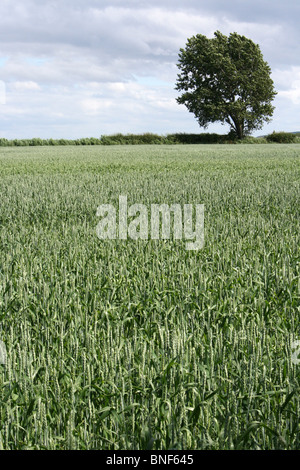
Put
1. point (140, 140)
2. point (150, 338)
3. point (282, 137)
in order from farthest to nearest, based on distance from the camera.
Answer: point (282, 137)
point (140, 140)
point (150, 338)

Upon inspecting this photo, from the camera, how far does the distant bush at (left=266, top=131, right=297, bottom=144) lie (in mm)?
64500

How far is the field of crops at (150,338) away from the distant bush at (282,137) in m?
58.7

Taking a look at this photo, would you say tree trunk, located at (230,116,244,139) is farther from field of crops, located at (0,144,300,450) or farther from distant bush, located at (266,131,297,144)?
field of crops, located at (0,144,300,450)

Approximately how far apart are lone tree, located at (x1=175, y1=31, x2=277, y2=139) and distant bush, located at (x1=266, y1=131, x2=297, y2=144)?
7.11 feet

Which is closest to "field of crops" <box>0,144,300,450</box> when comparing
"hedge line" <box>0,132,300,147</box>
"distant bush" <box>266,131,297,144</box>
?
"hedge line" <box>0,132,300,147</box>

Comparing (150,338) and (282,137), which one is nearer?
(150,338)

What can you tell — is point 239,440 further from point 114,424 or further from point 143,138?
point 143,138

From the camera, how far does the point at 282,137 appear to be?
2554 inches

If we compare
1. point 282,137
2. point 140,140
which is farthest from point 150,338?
point 282,137

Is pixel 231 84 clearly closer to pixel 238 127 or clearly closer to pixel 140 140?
pixel 238 127

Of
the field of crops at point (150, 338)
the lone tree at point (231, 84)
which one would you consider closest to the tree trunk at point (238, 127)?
the lone tree at point (231, 84)

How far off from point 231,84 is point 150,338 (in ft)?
205

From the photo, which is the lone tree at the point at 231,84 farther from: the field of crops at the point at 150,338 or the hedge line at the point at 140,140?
the field of crops at the point at 150,338
